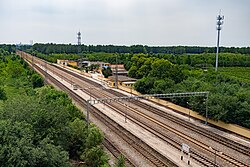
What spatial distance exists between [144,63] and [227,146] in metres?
39.1

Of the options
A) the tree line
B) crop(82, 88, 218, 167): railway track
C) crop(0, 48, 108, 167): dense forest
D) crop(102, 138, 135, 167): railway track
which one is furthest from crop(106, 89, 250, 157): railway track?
the tree line

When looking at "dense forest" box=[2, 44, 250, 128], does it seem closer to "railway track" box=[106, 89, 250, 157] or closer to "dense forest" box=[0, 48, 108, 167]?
"railway track" box=[106, 89, 250, 157]

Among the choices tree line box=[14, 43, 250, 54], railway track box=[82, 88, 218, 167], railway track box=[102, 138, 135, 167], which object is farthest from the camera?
tree line box=[14, 43, 250, 54]

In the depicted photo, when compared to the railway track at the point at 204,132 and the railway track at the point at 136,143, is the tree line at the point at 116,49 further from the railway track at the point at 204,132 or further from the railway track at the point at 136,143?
the railway track at the point at 136,143

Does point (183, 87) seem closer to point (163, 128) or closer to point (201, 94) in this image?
point (201, 94)

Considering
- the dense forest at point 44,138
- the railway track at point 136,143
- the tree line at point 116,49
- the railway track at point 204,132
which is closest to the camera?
the dense forest at point 44,138

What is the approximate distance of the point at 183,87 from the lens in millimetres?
40281

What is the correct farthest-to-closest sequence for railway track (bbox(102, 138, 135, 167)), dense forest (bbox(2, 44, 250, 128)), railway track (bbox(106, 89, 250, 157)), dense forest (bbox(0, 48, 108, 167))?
dense forest (bbox(2, 44, 250, 128)) → railway track (bbox(106, 89, 250, 157)) → railway track (bbox(102, 138, 135, 167)) → dense forest (bbox(0, 48, 108, 167))

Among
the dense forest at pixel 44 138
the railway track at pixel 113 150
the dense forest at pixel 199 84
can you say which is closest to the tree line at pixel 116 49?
the dense forest at pixel 199 84

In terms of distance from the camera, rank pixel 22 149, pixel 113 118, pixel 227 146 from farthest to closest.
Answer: pixel 113 118 < pixel 227 146 < pixel 22 149

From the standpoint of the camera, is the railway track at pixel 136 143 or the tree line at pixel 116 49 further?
the tree line at pixel 116 49

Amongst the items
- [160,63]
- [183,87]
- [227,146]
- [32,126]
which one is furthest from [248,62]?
[32,126]

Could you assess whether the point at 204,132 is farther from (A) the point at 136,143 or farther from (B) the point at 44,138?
(B) the point at 44,138

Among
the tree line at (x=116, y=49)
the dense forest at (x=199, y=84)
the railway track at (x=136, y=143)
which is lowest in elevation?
the railway track at (x=136, y=143)
